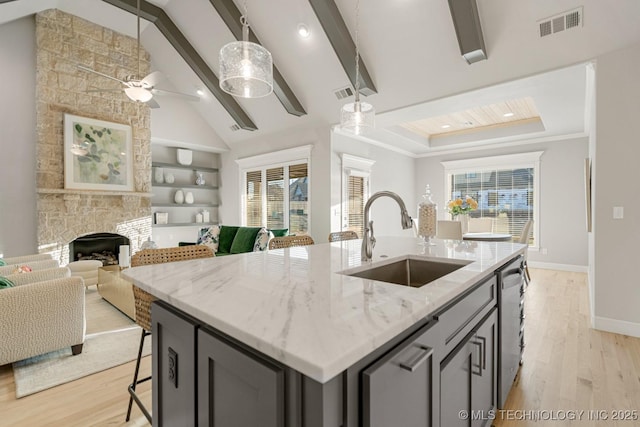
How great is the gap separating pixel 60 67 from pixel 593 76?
7211 mm

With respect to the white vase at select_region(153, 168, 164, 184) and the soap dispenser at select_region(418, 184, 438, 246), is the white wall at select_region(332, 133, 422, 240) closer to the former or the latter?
the soap dispenser at select_region(418, 184, 438, 246)

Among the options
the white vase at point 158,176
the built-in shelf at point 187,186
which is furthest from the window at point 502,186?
the white vase at point 158,176

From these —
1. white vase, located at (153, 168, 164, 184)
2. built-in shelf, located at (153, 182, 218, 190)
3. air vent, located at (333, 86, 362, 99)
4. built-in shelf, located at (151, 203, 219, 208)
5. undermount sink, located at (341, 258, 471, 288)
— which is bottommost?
undermount sink, located at (341, 258, 471, 288)

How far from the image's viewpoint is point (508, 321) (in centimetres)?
175

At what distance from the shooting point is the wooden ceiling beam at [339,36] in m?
3.40

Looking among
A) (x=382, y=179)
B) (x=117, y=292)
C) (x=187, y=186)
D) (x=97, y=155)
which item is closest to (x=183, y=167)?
(x=187, y=186)

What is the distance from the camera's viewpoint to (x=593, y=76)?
3232 millimetres

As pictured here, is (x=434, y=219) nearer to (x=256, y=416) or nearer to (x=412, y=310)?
(x=412, y=310)

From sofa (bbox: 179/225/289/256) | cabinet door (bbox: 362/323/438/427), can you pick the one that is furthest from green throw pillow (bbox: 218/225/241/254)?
cabinet door (bbox: 362/323/438/427)

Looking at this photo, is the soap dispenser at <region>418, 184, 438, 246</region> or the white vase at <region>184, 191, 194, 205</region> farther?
the white vase at <region>184, 191, 194, 205</region>

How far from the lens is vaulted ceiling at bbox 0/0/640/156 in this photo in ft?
9.86

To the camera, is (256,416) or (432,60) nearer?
(256,416)

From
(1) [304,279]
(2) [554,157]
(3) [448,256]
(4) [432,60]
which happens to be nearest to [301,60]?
(4) [432,60]

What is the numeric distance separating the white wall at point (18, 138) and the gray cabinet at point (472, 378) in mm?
5966
